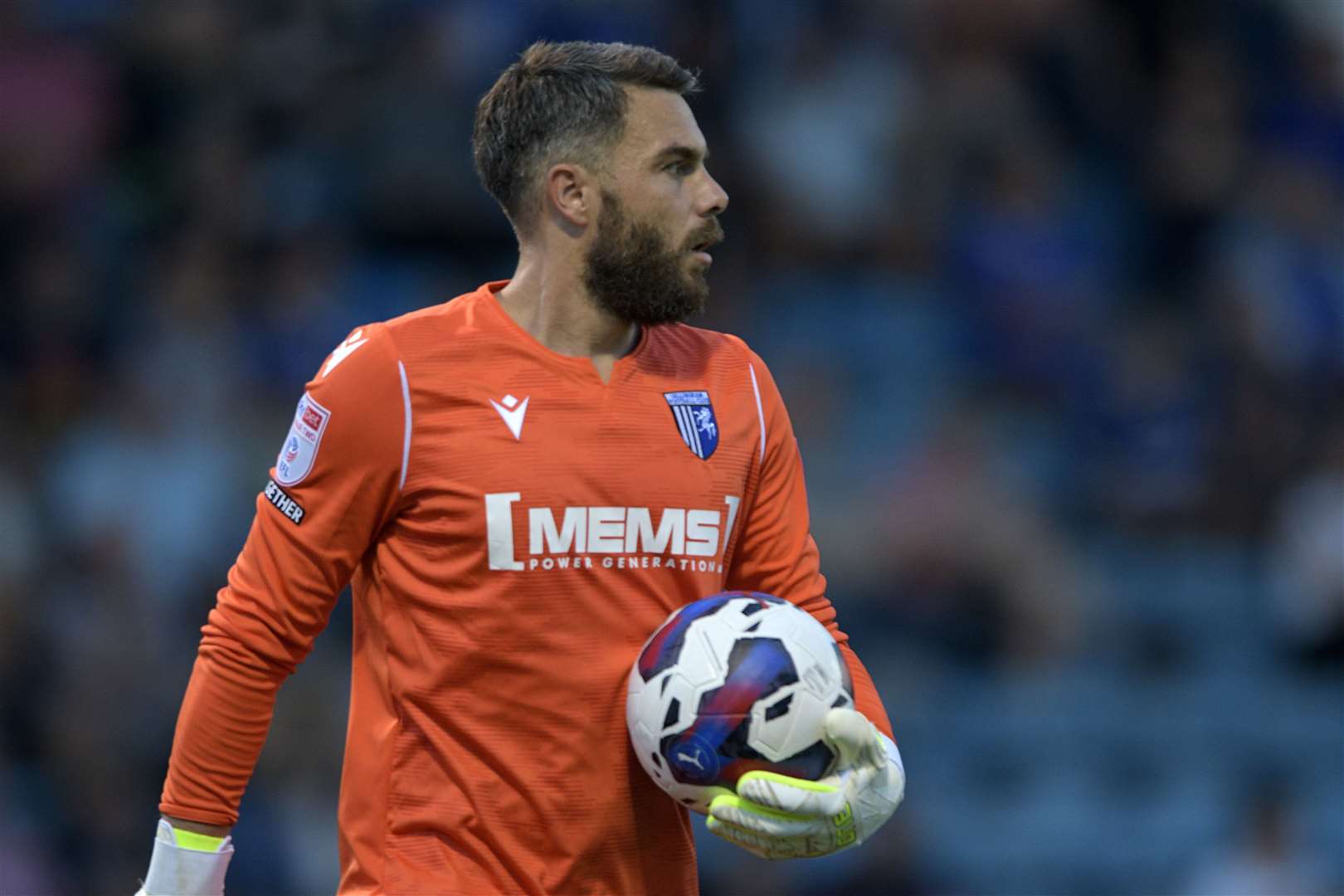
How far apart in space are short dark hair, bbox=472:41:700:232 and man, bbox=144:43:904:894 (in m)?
0.03

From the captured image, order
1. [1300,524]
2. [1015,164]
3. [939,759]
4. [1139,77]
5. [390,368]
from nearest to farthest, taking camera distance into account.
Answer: [390,368]
[939,759]
[1300,524]
[1015,164]
[1139,77]

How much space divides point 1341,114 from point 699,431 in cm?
773

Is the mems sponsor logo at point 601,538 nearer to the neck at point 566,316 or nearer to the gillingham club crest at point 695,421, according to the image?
the gillingham club crest at point 695,421

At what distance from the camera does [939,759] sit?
830cm

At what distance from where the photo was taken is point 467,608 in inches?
142

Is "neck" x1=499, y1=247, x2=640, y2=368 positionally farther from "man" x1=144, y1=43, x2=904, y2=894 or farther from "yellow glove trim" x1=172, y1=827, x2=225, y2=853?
"yellow glove trim" x1=172, y1=827, x2=225, y2=853

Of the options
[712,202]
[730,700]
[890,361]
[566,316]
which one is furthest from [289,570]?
[890,361]

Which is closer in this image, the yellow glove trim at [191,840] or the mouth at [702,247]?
the yellow glove trim at [191,840]

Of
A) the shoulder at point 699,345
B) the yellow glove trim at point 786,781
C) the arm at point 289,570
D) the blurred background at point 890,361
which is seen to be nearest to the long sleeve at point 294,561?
the arm at point 289,570

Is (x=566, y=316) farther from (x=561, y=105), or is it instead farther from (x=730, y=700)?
(x=730, y=700)

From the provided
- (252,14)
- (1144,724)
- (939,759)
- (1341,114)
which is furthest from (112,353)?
(1341,114)

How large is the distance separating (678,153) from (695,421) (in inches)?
21.3

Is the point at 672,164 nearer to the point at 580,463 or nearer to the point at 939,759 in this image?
the point at 580,463

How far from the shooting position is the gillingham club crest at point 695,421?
3.78m
